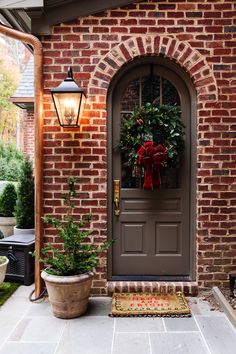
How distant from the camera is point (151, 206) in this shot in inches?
162

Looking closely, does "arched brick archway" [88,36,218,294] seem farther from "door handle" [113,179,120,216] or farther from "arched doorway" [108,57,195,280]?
"door handle" [113,179,120,216]

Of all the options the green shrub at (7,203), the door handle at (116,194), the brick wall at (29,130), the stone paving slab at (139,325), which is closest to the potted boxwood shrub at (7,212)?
the green shrub at (7,203)

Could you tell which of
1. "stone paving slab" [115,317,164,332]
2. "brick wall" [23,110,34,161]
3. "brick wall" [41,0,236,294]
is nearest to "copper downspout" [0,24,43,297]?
"brick wall" [41,0,236,294]

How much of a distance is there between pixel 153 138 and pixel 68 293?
181cm

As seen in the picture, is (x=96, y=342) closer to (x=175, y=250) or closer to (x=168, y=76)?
(x=175, y=250)

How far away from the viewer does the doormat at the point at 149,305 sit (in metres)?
3.49

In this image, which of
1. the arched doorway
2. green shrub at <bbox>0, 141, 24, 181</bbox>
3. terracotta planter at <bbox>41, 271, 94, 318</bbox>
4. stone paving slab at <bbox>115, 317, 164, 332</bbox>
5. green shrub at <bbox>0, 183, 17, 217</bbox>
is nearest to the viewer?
stone paving slab at <bbox>115, 317, 164, 332</bbox>

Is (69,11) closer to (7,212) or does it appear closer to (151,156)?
(151,156)

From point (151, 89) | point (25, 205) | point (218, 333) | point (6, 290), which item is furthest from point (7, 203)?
point (218, 333)

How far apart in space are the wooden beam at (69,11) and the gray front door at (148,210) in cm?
72

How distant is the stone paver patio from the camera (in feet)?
9.48

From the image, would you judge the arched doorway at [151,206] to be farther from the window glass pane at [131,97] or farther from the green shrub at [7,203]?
the green shrub at [7,203]

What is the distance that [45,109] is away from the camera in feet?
13.0

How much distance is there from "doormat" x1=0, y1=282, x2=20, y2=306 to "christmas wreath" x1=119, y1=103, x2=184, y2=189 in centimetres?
192
